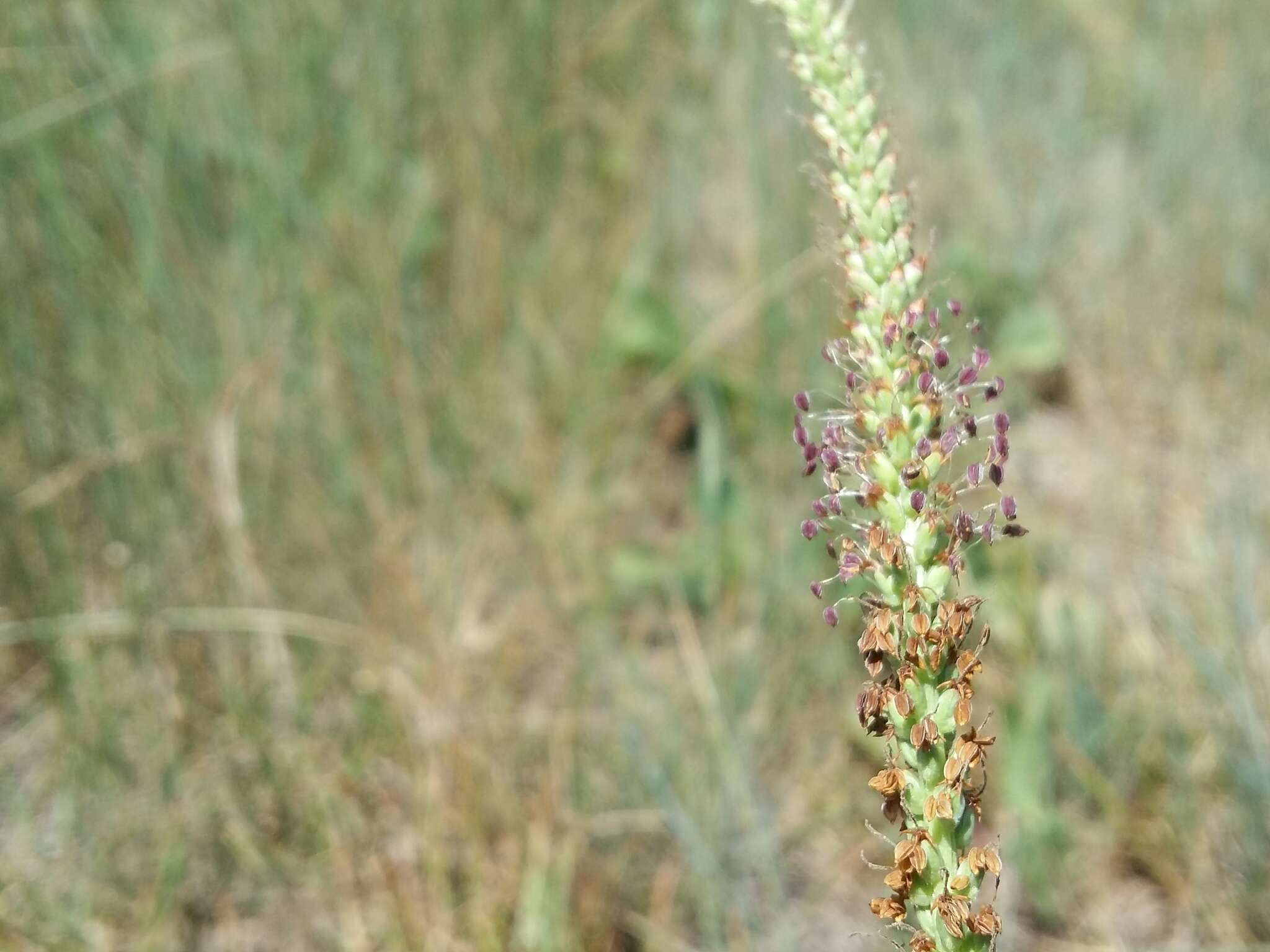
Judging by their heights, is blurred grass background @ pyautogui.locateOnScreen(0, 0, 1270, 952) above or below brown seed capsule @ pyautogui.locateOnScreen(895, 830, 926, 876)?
above

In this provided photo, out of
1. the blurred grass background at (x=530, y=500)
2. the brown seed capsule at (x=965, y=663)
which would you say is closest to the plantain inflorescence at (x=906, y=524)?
the brown seed capsule at (x=965, y=663)

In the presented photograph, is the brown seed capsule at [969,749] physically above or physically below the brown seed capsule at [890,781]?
above

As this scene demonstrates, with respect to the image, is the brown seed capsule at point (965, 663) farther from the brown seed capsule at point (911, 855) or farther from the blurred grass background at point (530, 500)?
the blurred grass background at point (530, 500)

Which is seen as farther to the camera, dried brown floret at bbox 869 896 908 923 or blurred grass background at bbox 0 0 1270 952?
blurred grass background at bbox 0 0 1270 952

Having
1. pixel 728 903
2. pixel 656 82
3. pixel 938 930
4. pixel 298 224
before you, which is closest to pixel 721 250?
pixel 656 82

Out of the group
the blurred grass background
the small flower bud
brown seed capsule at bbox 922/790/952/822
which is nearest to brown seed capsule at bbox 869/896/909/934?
brown seed capsule at bbox 922/790/952/822

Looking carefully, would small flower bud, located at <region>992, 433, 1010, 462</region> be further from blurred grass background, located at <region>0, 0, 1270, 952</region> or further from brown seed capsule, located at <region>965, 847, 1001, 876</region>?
blurred grass background, located at <region>0, 0, 1270, 952</region>

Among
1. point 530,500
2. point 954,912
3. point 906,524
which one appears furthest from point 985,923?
point 530,500

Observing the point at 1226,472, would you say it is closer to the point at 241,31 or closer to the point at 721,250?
the point at 721,250
